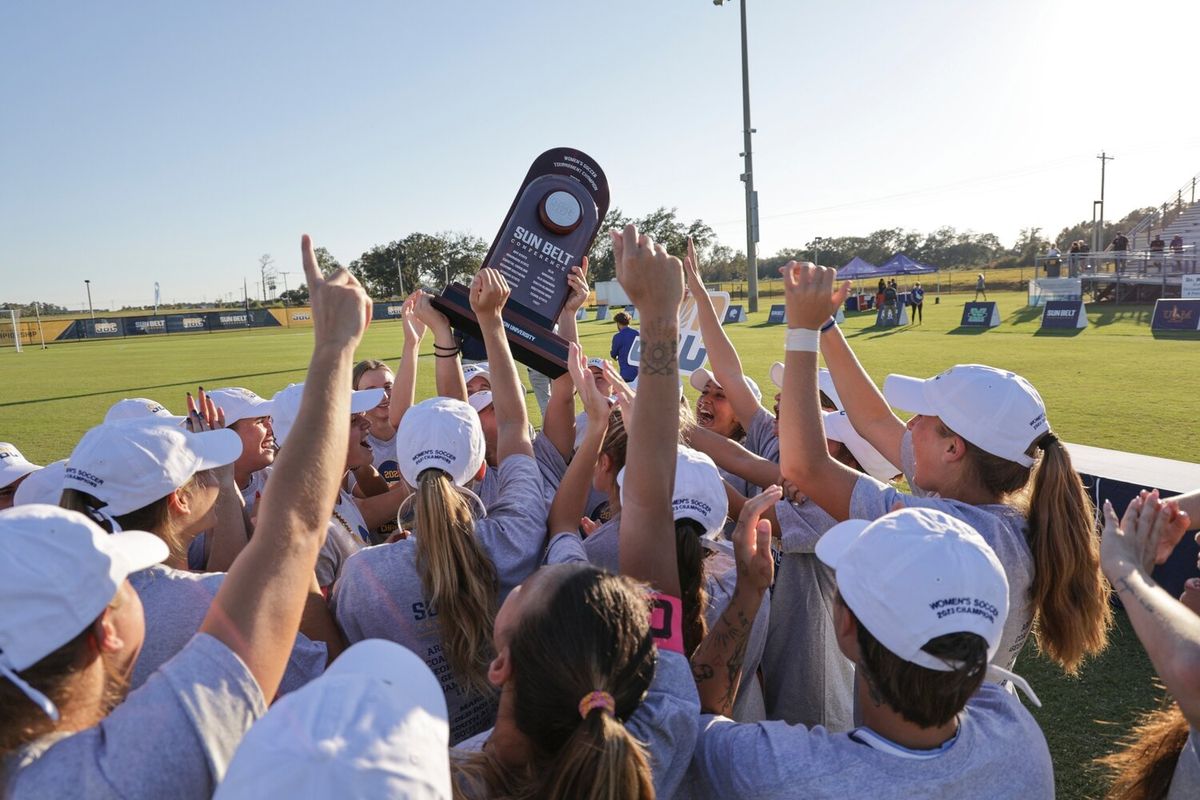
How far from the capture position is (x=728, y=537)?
3.62 m

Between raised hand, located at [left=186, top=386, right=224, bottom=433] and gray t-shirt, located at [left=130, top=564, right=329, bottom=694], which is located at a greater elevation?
raised hand, located at [left=186, top=386, right=224, bottom=433]

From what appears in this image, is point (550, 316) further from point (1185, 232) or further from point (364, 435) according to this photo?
point (1185, 232)

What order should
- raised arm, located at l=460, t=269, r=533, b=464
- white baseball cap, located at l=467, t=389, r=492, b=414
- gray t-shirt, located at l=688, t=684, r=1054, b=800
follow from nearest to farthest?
gray t-shirt, located at l=688, t=684, r=1054, b=800 < raised arm, located at l=460, t=269, r=533, b=464 < white baseball cap, located at l=467, t=389, r=492, b=414

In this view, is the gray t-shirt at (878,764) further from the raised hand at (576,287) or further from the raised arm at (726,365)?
the raised hand at (576,287)

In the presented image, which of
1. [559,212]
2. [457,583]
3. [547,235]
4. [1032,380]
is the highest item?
[559,212]

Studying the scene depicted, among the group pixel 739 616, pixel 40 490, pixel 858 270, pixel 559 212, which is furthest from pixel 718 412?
pixel 858 270

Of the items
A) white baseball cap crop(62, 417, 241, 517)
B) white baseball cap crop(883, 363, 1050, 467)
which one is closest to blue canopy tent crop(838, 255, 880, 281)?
white baseball cap crop(883, 363, 1050, 467)

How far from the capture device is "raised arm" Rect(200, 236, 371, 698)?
1.34 metres

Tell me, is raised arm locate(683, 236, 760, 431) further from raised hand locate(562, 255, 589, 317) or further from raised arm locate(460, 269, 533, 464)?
raised arm locate(460, 269, 533, 464)

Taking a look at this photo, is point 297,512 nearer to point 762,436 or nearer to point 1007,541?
point 1007,541

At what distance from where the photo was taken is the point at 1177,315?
Answer: 67.2ft

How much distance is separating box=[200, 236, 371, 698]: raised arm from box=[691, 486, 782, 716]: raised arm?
3.49 feet

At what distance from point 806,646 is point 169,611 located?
76.3 inches

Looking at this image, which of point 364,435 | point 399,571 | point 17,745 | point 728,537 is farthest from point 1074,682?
A: point 17,745
